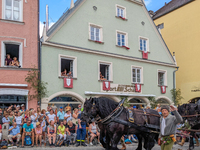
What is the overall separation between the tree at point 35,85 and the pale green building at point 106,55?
0.46 meters

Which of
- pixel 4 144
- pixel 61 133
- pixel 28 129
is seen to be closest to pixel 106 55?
pixel 61 133

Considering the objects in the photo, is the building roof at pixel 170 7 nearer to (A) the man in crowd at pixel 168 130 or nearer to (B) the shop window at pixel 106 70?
(B) the shop window at pixel 106 70

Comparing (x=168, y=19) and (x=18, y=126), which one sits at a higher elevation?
(x=168, y=19)

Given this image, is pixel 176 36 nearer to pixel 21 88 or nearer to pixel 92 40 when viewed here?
pixel 92 40

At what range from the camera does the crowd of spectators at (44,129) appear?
418 inches

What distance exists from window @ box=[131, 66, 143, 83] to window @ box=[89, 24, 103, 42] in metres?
3.89

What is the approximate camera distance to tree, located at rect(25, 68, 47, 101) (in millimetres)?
14000

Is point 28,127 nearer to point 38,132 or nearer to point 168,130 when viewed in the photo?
point 38,132

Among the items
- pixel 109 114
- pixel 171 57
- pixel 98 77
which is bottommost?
pixel 109 114

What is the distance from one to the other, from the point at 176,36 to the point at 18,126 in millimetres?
20109

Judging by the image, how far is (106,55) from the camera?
17.9m

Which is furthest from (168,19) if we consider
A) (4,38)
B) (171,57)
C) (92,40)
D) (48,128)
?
(48,128)

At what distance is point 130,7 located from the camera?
20.5 m

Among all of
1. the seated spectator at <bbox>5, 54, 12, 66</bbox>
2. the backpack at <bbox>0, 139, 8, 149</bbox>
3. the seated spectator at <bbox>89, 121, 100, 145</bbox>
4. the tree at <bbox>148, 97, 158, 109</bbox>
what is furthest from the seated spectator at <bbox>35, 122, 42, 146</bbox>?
the tree at <bbox>148, 97, 158, 109</bbox>
